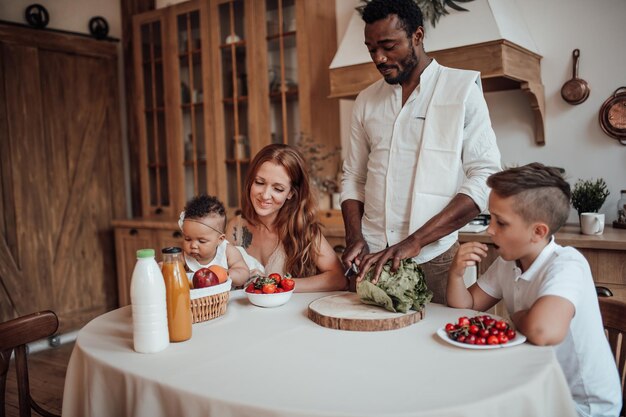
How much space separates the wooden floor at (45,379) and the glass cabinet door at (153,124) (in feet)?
4.01

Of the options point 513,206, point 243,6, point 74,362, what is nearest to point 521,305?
point 513,206

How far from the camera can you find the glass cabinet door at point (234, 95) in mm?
3752

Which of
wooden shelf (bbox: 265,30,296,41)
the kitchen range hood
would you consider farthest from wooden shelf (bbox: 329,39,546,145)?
wooden shelf (bbox: 265,30,296,41)

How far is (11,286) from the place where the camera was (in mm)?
3807

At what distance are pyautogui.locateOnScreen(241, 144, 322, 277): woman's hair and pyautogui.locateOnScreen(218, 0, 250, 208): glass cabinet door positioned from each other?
5.72 ft

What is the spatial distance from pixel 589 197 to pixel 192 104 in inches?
104

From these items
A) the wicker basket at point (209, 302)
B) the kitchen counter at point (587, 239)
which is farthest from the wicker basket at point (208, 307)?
the kitchen counter at point (587, 239)

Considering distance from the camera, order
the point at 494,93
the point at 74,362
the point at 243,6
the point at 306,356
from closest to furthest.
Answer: the point at 306,356 → the point at 74,362 → the point at 494,93 → the point at 243,6

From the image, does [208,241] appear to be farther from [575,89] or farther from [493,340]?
[575,89]

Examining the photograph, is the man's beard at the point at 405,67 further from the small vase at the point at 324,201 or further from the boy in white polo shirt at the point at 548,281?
Answer: the small vase at the point at 324,201

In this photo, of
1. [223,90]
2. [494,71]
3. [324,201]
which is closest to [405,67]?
[494,71]

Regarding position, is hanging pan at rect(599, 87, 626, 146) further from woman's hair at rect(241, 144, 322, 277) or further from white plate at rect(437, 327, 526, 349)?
white plate at rect(437, 327, 526, 349)

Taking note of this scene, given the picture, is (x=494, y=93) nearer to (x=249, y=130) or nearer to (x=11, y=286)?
(x=249, y=130)

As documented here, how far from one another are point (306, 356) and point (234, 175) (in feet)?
9.26
